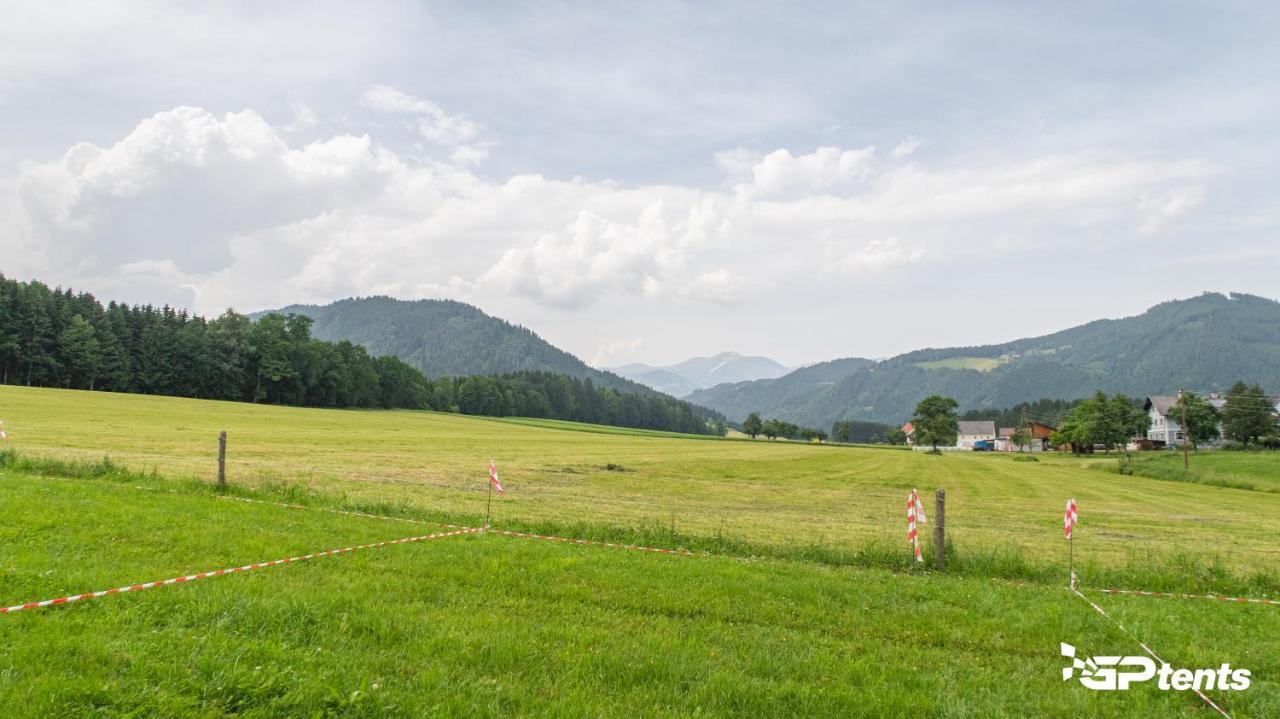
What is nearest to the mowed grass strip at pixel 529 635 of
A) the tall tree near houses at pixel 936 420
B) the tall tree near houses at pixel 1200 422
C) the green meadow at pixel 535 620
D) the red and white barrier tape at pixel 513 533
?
the green meadow at pixel 535 620

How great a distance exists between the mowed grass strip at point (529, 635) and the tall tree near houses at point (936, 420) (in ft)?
410

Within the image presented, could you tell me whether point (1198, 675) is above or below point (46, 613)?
below

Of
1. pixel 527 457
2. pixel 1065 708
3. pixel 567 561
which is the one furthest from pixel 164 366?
pixel 1065 708

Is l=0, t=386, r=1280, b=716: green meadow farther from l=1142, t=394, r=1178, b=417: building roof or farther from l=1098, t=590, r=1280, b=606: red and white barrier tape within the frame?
l=1142, t=394, r=1178, b=417: building roof

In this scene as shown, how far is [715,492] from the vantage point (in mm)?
33344

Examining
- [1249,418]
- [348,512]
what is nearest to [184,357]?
[348,512]

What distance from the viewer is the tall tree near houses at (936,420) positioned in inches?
4961

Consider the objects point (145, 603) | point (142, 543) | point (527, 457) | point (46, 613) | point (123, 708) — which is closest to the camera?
point (123, 708)

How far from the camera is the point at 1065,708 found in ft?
20.2

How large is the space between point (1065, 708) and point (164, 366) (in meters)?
122

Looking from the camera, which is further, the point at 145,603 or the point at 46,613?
the point at 145,603

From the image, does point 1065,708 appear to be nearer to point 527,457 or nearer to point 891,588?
point 891,588

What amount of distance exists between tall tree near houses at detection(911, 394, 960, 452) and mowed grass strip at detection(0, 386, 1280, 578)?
68596 millimetres

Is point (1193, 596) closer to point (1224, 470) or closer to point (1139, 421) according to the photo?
point (1224, 470)
